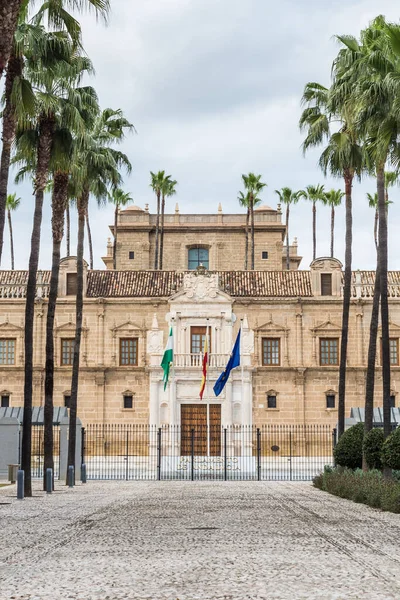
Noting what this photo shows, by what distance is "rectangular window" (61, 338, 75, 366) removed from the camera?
43.2m

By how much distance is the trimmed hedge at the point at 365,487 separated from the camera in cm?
1538

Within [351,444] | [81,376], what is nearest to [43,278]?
[81,376]

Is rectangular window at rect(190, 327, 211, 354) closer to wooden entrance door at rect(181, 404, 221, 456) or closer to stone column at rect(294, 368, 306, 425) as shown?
wooden entrance door at rect(181, 404, 221, 456)

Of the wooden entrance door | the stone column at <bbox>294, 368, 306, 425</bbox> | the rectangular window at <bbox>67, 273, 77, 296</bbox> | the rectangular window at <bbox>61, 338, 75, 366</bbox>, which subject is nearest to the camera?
the wooden entrance door

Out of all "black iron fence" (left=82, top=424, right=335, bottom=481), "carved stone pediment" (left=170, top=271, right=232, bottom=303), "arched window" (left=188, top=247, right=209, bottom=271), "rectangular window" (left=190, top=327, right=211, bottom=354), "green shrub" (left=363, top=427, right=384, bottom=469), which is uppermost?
"arched window" (left=188, top=247, right=209, bottom=271)

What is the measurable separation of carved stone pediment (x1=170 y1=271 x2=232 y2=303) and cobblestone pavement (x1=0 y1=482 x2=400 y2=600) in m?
25.8

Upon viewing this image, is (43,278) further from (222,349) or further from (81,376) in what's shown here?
(222,349)

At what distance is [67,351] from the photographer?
43.4m

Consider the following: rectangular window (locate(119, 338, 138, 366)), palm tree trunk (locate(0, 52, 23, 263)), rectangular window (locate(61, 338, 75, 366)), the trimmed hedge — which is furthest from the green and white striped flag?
palm tree trunk (locate(0, 52, 23, 263))

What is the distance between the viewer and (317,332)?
42.8m

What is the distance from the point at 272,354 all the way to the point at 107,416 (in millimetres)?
8716

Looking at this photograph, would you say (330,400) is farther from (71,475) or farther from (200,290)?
(71,475)

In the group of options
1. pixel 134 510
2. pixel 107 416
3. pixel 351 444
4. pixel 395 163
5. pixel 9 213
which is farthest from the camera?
pixel 9 213

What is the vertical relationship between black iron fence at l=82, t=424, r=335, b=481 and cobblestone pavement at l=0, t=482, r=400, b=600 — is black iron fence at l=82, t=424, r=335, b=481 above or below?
below
